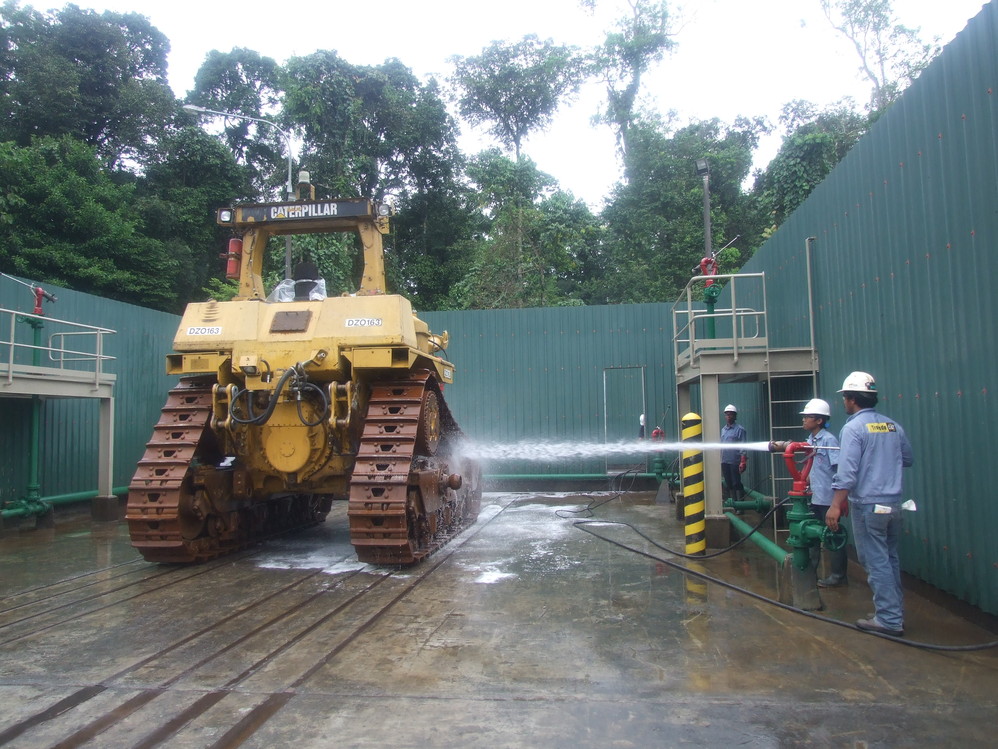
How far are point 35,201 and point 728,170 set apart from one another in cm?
2425

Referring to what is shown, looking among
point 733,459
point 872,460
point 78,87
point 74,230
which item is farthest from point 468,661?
point 78,87

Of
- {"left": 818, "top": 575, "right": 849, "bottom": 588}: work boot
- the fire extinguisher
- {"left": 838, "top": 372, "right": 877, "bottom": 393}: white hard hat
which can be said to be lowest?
{"left": 818, "top": 575, "right": 849, "bottom": 588}: work boot

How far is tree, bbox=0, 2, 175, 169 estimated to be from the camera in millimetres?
27797

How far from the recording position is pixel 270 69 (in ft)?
119

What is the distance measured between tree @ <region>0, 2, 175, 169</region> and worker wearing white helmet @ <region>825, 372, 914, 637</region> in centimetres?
3114

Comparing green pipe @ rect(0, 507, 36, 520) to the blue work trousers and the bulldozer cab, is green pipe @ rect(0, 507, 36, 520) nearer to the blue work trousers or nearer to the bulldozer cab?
the bulldozer cab

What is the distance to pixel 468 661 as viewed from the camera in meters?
4.62

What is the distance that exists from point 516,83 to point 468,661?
3335 cm

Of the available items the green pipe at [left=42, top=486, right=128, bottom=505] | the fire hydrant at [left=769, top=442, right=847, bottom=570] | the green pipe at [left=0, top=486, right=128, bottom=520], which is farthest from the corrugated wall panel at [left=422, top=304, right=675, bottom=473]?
the fire hydrant at [left=769, top=442, right=847, bottom=570]

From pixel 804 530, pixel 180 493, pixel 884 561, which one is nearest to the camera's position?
pixel 884 561

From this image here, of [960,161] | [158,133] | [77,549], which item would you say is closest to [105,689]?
[77,549]

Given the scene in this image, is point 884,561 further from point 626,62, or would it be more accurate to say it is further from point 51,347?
point 626,62

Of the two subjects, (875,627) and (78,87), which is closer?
(875,627)

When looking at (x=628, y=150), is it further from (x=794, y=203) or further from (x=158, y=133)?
(x=158, y=133)
